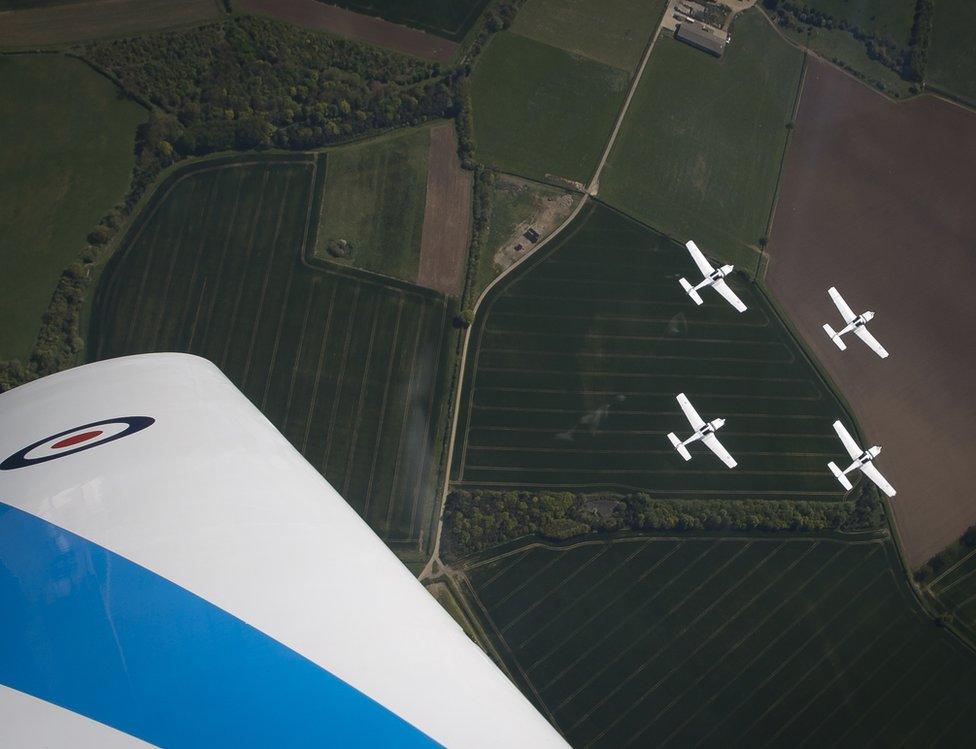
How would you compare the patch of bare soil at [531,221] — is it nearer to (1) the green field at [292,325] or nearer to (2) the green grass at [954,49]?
(1) the green field at [292,325]

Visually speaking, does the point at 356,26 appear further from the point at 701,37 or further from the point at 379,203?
the point at 701,37

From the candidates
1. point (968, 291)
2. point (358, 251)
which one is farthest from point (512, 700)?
point (968, 291)

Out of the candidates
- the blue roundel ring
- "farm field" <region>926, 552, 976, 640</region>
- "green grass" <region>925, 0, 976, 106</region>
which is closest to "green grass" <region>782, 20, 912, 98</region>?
"green grass" <region>925, 0, 976, 106</region>

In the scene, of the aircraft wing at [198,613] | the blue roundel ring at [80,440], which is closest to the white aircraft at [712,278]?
the aircraft wing at [198,613]

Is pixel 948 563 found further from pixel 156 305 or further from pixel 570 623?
pixel 156 305

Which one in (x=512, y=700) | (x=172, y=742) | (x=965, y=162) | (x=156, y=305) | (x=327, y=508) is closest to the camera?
(x=172, y=742)
